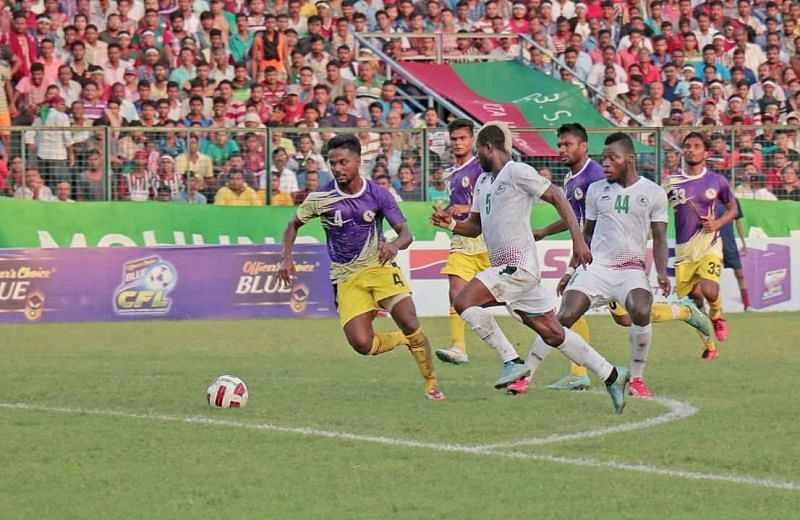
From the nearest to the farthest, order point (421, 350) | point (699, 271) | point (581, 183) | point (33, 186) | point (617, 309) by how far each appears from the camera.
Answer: point (421, 350) → point (581, 183) → point (617, 309) → point (699, 271) → point (33, 186)

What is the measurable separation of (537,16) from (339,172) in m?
15.5

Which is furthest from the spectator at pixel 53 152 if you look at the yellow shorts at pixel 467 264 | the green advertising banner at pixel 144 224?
the yellow shorts at pixel 467 264

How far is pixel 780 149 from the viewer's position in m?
22.6

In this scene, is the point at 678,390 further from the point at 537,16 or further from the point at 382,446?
the point at 537,16

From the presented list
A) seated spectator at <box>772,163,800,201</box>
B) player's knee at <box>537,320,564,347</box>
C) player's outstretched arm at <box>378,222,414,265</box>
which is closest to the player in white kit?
player's knee at <box>537,320,564,347</box>

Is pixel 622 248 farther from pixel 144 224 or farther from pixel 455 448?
pixel 144 224

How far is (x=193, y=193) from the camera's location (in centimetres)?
2116

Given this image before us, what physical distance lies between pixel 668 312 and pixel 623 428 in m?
4.08

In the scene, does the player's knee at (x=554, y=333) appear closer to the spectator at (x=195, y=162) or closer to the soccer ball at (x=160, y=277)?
the soccer ball at (x=160, y=277)

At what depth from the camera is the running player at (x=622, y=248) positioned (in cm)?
1197

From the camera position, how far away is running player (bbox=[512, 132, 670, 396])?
11969mm

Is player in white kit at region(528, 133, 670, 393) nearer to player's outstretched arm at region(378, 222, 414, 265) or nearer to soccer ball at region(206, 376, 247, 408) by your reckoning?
player's outstretched arm at region(378, 222, 414, 265)

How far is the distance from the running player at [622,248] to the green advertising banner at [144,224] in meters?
9.23

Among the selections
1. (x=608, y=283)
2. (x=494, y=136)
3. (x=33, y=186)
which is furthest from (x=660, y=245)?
(x=33, y=186)
